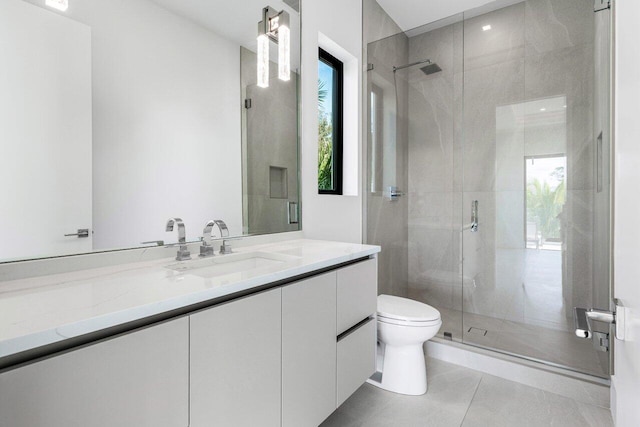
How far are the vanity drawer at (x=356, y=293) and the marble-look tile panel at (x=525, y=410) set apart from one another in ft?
2.42

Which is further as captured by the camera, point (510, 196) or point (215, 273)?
point (510, 196)

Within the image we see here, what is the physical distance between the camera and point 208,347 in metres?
0.84

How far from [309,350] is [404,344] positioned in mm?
799

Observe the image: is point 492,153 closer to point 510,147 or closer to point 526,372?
point 510,147

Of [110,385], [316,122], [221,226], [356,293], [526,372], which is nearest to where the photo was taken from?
[110,385]

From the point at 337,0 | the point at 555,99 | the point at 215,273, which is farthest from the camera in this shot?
the point at 555,99

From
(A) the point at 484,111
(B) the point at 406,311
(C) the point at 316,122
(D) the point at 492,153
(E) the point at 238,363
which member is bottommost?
(B) the point at 406,311

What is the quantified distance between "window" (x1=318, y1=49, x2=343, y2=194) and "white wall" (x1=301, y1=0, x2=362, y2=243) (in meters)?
0.10

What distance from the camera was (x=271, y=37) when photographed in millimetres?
1691

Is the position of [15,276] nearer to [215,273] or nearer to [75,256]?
[75,256]

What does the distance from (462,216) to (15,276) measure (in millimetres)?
2757

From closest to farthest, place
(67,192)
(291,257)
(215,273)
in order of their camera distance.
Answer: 1. (67,192)
2. (215,273)
3. (291,257)

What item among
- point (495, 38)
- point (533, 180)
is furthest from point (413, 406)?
point (495, 38)

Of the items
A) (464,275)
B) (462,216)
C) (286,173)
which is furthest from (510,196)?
(286,173)
